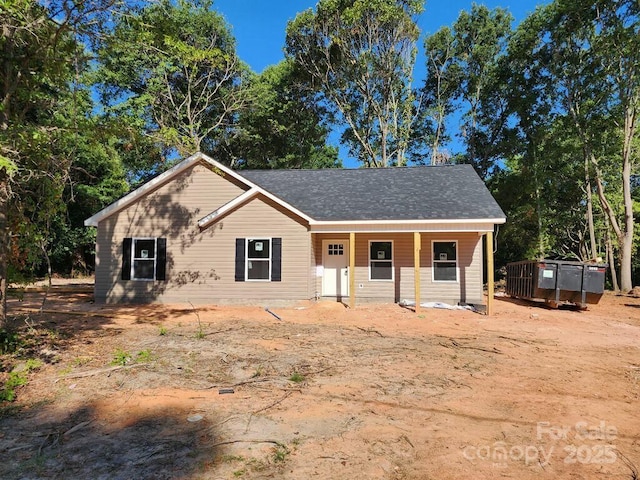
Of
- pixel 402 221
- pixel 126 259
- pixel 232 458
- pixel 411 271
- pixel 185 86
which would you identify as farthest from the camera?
pixel 185 86

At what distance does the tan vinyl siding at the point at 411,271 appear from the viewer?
13.6m

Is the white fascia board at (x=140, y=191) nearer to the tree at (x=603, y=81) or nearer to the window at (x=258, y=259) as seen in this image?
the window at (x=258, y=259)

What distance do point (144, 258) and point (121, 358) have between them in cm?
771

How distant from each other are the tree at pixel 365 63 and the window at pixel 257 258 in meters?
17.3

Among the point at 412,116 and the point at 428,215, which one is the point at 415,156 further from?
the point at 428,215

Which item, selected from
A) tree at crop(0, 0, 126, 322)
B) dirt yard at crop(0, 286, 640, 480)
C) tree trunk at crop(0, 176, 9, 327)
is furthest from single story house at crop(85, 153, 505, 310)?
tree trunk at crop(0, 176, 9, 327)

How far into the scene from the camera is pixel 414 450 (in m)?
3.74

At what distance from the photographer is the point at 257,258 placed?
1337cm

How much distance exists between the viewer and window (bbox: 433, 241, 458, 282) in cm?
1373

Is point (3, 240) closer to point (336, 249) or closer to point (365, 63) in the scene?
point (336, 249)

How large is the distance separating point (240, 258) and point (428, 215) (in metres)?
6.29

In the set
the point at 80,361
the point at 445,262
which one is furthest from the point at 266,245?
the point at 80,361

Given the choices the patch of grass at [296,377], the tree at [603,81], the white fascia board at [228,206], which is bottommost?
the patch of grass at [296,377]

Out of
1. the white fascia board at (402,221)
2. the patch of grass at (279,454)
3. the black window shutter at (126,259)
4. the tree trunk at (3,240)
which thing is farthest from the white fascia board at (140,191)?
the patch of grass at (279,454)
